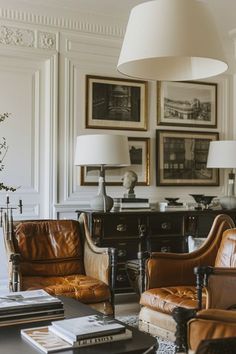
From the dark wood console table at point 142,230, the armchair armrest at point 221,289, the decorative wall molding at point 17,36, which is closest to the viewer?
the armchair armrest at point 221,289

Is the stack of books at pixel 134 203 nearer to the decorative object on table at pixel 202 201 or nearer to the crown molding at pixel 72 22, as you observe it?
the decorative object on table at pixel 202 201

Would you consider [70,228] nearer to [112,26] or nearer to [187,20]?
[112,26]

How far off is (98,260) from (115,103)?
184cm

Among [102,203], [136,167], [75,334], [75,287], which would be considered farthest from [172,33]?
[136,167]

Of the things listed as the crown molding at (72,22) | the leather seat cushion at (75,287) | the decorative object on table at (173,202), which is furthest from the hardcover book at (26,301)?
the crown molding at (72,22)

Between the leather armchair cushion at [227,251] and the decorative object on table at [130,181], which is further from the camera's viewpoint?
the decorative object on table at [130,181]

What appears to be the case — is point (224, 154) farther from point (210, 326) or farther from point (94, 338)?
point (210, 326)

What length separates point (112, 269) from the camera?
3438 mm

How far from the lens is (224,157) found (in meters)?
4.69

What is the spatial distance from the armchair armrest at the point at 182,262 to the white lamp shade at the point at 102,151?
987mm

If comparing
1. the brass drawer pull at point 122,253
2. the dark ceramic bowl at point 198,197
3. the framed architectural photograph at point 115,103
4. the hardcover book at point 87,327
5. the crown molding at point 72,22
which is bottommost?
the brass drawer pull at point 122,253

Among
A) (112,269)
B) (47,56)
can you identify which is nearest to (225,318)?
(112,269)

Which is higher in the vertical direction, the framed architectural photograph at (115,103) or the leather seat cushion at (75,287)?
the framed architectural photograph at (115,103)

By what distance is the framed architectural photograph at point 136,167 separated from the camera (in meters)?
4.85
